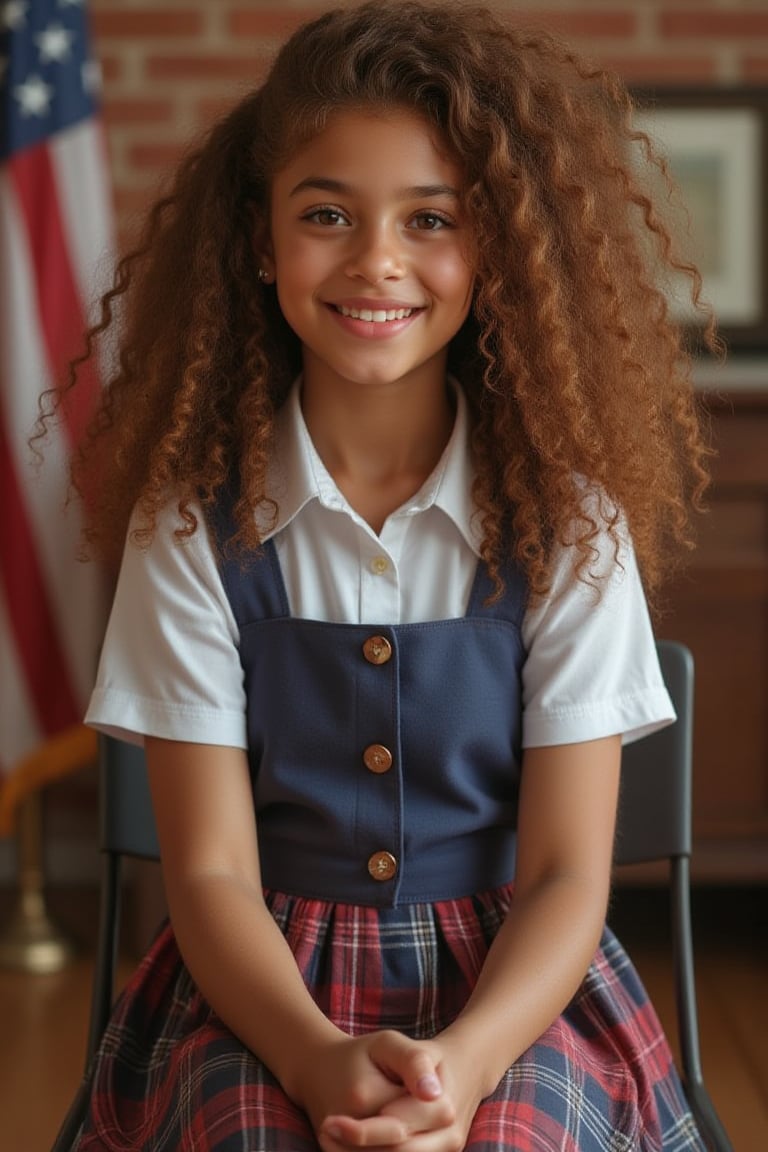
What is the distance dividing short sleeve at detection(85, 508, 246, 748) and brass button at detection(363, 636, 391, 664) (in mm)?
118

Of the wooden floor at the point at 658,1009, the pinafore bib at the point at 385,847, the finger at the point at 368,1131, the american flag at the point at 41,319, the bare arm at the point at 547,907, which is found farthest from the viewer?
the american flag at the point at 41,319

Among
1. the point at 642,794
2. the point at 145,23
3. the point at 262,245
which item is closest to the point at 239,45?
the point at 145,23

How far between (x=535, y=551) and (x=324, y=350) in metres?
0.25

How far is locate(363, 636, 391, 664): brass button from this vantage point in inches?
52.0

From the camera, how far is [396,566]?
138 cm

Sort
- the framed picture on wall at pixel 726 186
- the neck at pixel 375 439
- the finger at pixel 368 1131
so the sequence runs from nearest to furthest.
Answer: the finger at pixel 368 1131
the neck at pixel 375 439
the framed picture on wall at pixel 726 186

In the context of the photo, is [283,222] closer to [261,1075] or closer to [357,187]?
[357,187]

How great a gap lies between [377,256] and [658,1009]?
5.55 ft

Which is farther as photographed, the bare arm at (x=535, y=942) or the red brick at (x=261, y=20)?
the red brick at (x=261, y=20)

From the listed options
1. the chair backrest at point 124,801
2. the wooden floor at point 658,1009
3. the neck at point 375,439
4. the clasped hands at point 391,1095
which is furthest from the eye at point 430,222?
the wooden floor at point 658,1009

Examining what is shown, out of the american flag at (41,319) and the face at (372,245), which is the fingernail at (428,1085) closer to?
the face at (372,245)

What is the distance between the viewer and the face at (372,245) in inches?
50.7

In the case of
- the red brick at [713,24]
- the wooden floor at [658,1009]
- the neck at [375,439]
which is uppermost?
the red brick at [713,24]

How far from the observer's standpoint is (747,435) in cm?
253
